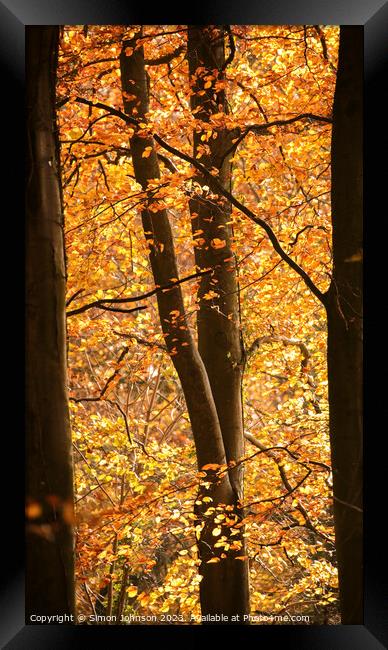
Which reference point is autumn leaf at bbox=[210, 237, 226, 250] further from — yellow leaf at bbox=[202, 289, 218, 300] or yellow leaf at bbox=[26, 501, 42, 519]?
yellow leaf at bbox=[26, 501, 42, 519]

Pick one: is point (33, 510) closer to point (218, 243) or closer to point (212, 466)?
point (212, 466)

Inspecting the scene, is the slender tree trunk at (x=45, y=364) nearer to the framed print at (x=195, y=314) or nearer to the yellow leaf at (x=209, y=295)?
the framed print at (x=195, y=314)

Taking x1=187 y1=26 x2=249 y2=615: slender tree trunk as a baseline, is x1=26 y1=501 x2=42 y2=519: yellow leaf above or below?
below

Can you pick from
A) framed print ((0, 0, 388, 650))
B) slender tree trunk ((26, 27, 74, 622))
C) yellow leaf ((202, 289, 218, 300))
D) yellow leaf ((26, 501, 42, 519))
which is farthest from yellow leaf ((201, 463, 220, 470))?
yellow leaf ((26, 501, 42, 519))

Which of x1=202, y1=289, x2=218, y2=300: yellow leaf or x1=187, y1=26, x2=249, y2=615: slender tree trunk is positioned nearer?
x1=187, y1=26, x2=249, y2=615: slender tree trunk

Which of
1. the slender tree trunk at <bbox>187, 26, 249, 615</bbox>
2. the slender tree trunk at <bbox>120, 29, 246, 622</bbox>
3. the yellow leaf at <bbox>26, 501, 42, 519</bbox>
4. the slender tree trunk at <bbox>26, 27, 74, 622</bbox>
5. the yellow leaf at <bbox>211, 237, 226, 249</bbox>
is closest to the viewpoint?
→ the slender tree trunk at <bbox>26, 27, 74, 622</bbox>

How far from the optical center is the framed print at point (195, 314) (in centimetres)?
291

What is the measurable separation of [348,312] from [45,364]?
1442mm

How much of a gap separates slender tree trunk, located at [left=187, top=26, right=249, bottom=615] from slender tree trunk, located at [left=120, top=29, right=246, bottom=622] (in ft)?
0.17

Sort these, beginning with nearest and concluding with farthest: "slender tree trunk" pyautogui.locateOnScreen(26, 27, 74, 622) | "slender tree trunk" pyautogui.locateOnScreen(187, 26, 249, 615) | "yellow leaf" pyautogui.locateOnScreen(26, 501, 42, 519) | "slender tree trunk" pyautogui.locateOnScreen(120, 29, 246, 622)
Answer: "slender tree trunk" pyautogui.locateOnScreen(26, 27, 74, 622) < "yellow leaf" pyautogui.locateOnScreen(26, 501, 42, 519) < "slender tree trunk" pyautogui.locateOnScreen(120, 29, 246, 622) < "slender tree trunk" pyautogui.locateOnScreen(187, 26, 249, 615)

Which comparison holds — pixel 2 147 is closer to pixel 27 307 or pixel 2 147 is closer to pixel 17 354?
pixel 27 307

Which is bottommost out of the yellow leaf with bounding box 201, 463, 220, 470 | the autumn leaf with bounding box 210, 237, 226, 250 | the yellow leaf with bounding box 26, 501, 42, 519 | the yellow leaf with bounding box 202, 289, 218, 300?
the yellow leaf with bounding box 26, 501, 42, 519

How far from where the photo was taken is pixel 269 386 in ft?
19.9

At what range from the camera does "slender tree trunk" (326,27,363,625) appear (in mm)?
3113
